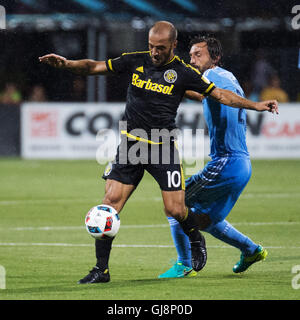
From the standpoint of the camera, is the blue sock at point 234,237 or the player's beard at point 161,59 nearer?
the player's beard at point 161,59

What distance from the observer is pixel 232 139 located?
8.06 metres

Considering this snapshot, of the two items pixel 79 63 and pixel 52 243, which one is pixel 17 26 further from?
pixel 79 63

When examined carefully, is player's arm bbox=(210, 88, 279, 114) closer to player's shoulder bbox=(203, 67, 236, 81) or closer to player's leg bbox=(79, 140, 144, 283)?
player's shoulder bbox=(203, 67, 236, 81)

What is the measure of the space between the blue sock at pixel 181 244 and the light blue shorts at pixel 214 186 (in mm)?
222

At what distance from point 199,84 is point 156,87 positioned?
372mm

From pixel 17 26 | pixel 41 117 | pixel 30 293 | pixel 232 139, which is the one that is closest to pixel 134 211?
pixel 232 139

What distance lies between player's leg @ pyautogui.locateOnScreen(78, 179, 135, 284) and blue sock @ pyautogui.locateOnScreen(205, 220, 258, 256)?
3.34ft

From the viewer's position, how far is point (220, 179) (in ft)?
26.3

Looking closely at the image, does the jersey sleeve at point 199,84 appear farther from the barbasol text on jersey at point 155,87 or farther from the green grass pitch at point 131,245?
the green grass pitch at point 131,245

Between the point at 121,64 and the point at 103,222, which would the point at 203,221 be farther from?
the point at 121,64

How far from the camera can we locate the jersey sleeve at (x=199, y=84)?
7477mm

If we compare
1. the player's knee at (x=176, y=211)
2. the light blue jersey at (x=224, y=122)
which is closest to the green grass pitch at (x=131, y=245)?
the player's knee at (x=176, y=211)

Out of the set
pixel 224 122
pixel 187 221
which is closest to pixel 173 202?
pixel 187 221

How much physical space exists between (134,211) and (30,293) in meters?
6.10
